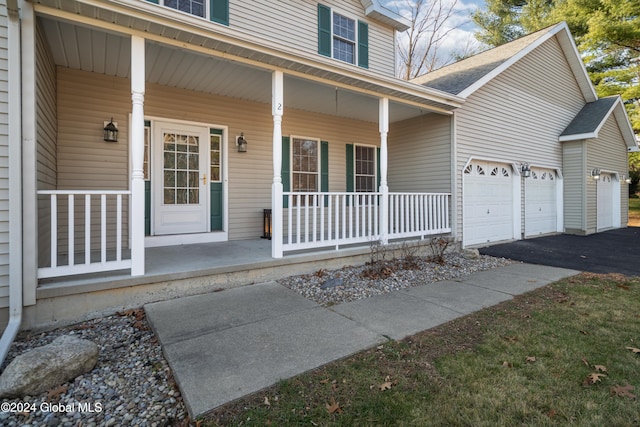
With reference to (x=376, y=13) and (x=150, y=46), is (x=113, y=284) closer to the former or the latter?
(x=150, y=46)

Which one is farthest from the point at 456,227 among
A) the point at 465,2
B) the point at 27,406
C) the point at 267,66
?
the point at 465,2

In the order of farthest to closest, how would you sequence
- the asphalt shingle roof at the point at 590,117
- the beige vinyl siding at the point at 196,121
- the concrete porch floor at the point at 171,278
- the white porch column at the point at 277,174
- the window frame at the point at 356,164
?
the asphalt shingle roof at the point at 590,117
the window frame at the point at 356,164
the beige vinyl siding at the point at 196,121
the white porch column at the point at 277,174
the concrete porch floor at the point at 171,278

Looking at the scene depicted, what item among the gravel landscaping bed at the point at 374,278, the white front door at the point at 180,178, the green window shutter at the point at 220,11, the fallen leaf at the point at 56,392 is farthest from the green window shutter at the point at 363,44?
the fallen leaf at the point at 56,392

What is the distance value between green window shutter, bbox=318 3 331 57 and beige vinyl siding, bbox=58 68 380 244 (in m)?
1.47

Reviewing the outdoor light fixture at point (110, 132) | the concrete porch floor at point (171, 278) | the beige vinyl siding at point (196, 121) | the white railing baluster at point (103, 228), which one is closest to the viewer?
the concrete porch floor at point (171, 278)

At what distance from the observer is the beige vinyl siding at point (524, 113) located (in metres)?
7.56

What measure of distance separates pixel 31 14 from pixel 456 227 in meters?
7.48

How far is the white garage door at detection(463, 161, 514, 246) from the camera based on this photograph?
7.50 meters

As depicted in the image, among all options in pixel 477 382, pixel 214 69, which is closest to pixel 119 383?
pixel 477 382

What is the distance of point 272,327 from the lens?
3158 mm

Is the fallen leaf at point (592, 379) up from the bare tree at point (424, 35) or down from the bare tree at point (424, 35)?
down

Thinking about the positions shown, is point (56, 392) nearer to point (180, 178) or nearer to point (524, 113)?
point (180, 178)

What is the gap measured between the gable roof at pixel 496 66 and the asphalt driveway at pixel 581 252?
12.2 feet

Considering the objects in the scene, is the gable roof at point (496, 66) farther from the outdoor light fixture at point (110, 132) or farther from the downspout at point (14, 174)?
the downspout at point (14, 174)
